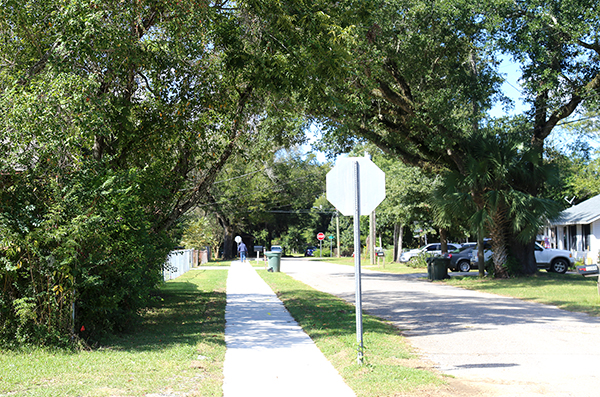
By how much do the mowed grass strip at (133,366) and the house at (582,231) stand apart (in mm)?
27115

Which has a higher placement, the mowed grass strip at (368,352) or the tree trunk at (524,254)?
the tree trunk at (524,254)

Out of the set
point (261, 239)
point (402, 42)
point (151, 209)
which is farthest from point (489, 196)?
point (261, 239)

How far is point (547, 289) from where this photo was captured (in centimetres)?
1841

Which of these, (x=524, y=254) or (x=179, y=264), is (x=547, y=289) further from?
(x=179, y=264)

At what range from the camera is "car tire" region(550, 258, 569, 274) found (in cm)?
2781

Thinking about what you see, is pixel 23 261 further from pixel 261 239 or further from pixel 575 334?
pixel 261 239

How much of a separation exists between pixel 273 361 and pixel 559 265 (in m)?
24.3

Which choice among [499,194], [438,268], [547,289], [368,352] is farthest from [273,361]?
[438,268]

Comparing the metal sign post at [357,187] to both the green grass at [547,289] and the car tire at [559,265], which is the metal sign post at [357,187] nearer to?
the green grass at [547,289]

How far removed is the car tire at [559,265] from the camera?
91.2 ft

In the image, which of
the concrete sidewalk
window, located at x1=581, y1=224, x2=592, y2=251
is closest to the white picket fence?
the concrete sidewalk

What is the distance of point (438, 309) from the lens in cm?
1398

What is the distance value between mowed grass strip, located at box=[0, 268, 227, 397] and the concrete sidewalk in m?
0.23

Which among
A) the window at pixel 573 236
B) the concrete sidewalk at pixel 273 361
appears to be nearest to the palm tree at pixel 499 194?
the concrete sidewalk at pixel 273 361
